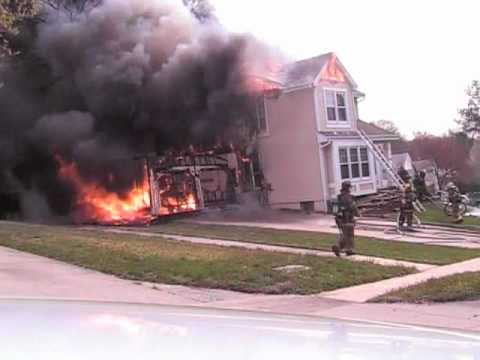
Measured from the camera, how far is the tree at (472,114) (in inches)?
1937

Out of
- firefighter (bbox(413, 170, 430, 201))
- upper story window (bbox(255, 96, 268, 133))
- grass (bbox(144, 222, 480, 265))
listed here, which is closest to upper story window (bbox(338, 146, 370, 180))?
firefighter (bbox(413, 170, 430, 201))

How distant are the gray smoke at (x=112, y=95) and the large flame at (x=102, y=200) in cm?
33

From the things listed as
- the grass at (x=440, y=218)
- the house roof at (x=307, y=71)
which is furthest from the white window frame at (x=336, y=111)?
the grass at (x=440, y=218)

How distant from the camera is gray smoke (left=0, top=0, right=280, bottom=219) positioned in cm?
2489

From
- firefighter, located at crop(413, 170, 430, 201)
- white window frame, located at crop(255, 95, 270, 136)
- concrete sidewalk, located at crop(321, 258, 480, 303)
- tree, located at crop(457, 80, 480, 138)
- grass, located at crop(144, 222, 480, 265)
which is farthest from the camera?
tree, located at crop(457, 80, 480, 138)

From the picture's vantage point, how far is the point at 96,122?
85.0 ft

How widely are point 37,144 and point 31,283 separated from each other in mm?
17842

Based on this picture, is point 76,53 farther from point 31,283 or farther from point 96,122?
point 31,283

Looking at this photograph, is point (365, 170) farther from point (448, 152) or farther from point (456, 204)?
point (448, 152)

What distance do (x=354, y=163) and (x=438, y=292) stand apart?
1762 centimetres

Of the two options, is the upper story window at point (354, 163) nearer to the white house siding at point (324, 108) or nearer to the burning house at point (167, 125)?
the burning house at point (167, 125)

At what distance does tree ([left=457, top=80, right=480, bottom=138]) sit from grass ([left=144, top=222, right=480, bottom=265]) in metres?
35.7

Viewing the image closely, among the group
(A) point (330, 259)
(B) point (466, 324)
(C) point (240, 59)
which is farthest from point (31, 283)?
(C) point (240, 59)

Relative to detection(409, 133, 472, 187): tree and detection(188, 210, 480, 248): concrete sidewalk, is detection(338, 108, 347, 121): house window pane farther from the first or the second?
detection(409, 133, 472, 187): tree
